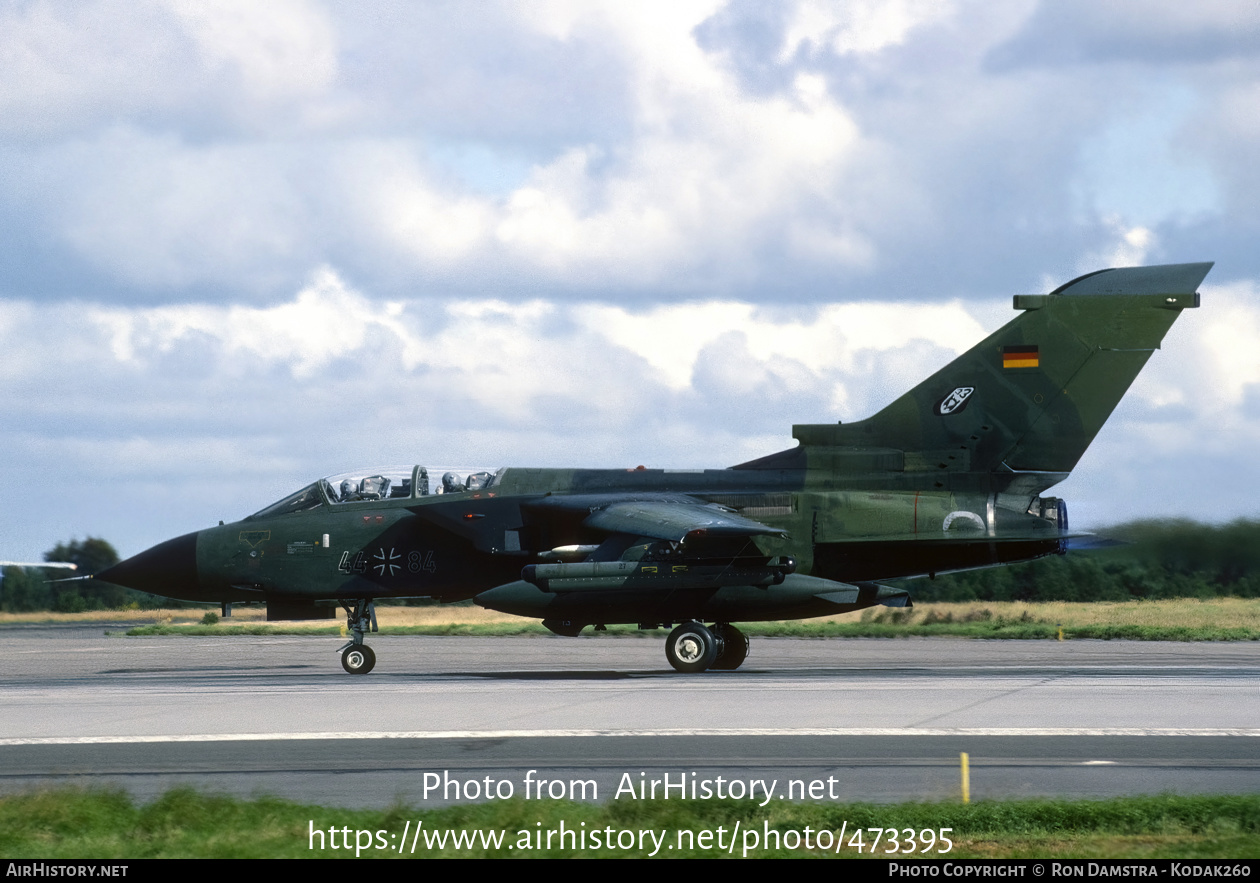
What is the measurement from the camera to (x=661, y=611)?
74.9 feet

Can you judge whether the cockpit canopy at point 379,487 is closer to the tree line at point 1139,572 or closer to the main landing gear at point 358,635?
the main landing gear at point 358,635

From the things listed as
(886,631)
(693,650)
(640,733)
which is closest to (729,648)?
(693,650)

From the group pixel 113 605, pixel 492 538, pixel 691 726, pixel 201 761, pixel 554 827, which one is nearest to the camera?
pixel 554 827

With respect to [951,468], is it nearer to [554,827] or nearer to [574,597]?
[574,597]

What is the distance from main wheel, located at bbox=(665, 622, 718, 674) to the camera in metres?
22.7

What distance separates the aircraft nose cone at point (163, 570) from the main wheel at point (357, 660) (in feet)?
10.7

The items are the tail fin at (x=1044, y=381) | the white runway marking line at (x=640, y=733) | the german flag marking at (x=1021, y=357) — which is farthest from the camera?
the german flag marking at (x=1021, y=357)

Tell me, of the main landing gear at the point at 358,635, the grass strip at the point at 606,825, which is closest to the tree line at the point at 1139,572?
the main landing gear at the point at 358,635

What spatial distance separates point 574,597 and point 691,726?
24.1ft

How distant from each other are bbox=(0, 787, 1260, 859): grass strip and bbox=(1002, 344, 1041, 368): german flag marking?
47.8ft

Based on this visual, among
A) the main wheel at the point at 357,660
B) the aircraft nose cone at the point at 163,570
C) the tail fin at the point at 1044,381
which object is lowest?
the main wheel at the point at 357,660

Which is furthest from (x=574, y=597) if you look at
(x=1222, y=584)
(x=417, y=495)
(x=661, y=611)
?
(x=1222, y=584)

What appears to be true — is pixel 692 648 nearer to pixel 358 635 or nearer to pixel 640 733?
pixel 358 635

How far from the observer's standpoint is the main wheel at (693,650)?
22656mm
